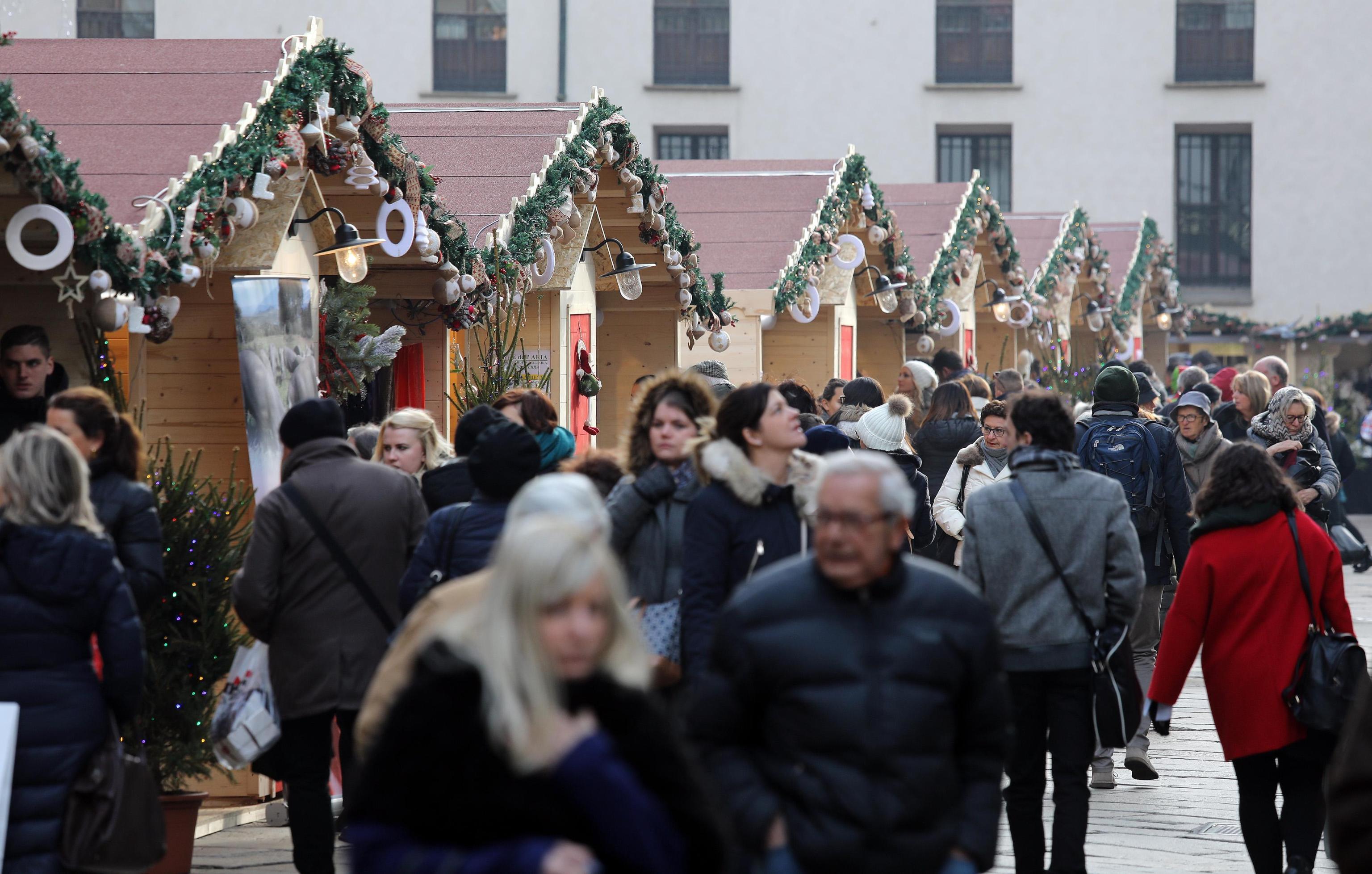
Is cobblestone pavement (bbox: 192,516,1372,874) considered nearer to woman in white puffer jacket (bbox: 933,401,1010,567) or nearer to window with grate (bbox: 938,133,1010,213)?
woman in white puffer jacket (bbox: 933,401,1010,567)

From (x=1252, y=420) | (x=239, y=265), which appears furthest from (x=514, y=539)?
(x=1252, y=420)

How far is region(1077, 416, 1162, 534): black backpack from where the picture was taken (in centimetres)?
870

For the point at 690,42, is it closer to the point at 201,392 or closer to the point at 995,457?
the point at 995,457

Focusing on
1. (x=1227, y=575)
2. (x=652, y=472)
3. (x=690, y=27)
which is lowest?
(x=1227, y=575)

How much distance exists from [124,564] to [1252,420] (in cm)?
763

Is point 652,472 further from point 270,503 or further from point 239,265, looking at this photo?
point 239,265

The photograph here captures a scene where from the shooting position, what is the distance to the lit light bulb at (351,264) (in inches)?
372

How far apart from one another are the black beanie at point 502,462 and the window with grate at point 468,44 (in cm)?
2757

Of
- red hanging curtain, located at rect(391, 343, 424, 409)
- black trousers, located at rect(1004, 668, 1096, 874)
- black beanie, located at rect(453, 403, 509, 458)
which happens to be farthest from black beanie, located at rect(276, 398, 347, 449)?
red hanging curtain, located at rect(391, 343, 424, 409)

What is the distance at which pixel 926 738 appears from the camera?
12.9ft

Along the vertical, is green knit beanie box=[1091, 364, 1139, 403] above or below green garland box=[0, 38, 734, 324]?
below

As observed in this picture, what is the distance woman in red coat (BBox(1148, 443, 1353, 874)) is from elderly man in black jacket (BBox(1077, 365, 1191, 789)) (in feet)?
7.09

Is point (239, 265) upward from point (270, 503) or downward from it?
upward

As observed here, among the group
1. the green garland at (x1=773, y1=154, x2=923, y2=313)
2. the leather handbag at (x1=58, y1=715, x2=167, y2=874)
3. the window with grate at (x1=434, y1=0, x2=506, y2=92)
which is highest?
the window with grate at (x1=434, y1=0, x2=506, y2=92)
